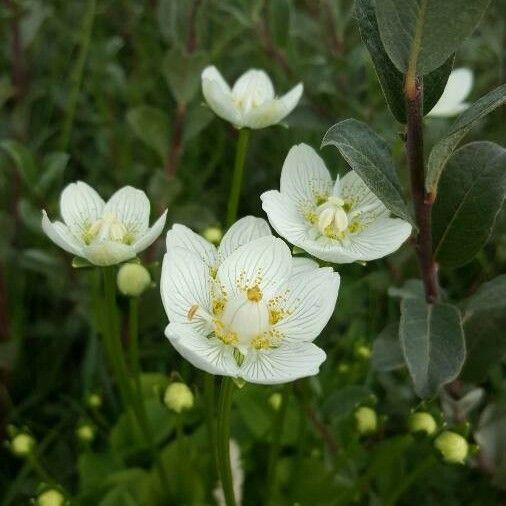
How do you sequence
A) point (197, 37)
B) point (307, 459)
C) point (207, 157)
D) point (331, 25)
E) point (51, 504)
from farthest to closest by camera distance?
point (207, 157) → point (331, 25) → point (197, 37) → point (307, 459) → point (51, 504)

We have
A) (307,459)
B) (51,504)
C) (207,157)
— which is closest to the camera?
(51,504)

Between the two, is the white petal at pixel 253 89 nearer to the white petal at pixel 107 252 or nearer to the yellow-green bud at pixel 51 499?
the white petal at pixel 107 252

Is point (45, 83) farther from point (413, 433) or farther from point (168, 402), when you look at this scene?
point (413, 433)

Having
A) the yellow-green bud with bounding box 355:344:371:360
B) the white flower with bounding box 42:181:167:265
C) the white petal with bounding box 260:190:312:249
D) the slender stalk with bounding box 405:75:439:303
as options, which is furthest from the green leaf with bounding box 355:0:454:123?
the yellow-green bud with bounding box 355:344:371:360

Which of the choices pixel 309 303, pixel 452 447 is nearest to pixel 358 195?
pixel 309 303

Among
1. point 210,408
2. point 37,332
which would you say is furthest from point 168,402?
point 37,332

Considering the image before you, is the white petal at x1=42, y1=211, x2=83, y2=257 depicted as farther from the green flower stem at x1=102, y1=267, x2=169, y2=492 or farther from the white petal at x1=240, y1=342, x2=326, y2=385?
the white petal at x1=240, y1=342, x2=326, y2=385

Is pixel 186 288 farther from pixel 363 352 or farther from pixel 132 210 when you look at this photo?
pixel 363 352

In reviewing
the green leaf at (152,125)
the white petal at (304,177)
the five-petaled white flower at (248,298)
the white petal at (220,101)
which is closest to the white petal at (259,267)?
the five-petaled white flower at (248,298)
